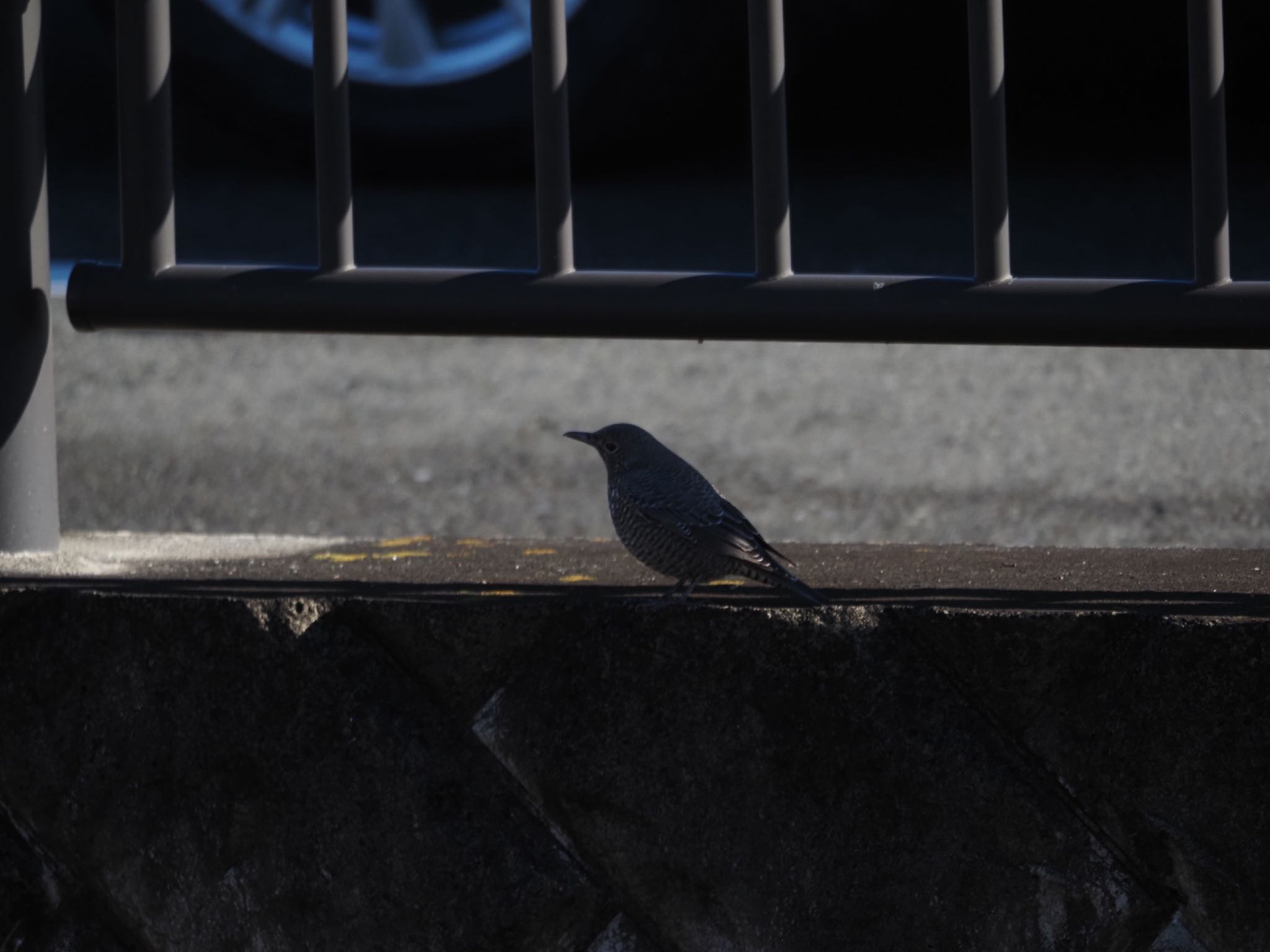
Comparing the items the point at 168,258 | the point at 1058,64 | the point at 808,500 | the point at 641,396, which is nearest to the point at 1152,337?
the point at 168,258

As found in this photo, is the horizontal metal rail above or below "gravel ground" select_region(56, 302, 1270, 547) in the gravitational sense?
above

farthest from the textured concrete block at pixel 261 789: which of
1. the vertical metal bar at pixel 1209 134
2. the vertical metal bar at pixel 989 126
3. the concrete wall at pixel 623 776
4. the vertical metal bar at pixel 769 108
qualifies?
the vertical metal bar at pixel 1209 134

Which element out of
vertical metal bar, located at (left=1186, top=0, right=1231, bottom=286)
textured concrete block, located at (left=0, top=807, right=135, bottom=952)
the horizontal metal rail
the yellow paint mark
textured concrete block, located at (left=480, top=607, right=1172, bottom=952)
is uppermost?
vertical metal bar, located at (left=1186, top=0, right=1231, bottom=286)

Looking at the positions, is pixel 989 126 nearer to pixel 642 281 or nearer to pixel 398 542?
pixel 642 281

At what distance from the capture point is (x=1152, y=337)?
2.14 meters

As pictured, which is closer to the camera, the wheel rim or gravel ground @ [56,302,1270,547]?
gravel ground @ [56,302,1270,547]

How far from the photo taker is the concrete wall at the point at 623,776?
1.94 meters

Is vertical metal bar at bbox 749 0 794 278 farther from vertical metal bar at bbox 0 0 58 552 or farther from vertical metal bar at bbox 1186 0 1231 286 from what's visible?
vertical metal bar at bbox 0 0 58 552

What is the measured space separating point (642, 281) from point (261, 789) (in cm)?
72

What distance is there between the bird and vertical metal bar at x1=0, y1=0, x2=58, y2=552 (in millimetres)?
742

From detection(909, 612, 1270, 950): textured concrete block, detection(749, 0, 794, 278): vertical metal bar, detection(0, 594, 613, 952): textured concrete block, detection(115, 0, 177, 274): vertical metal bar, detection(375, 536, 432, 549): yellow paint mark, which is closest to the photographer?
detection(909, 612, 1270, 950): textured concrete block

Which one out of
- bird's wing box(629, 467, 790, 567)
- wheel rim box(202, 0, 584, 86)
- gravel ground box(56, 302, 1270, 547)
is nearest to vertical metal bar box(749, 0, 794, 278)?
bird's wing box(629, 467, 790, 567)

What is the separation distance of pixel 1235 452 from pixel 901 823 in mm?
2640

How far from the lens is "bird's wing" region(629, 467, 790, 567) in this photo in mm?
2234
